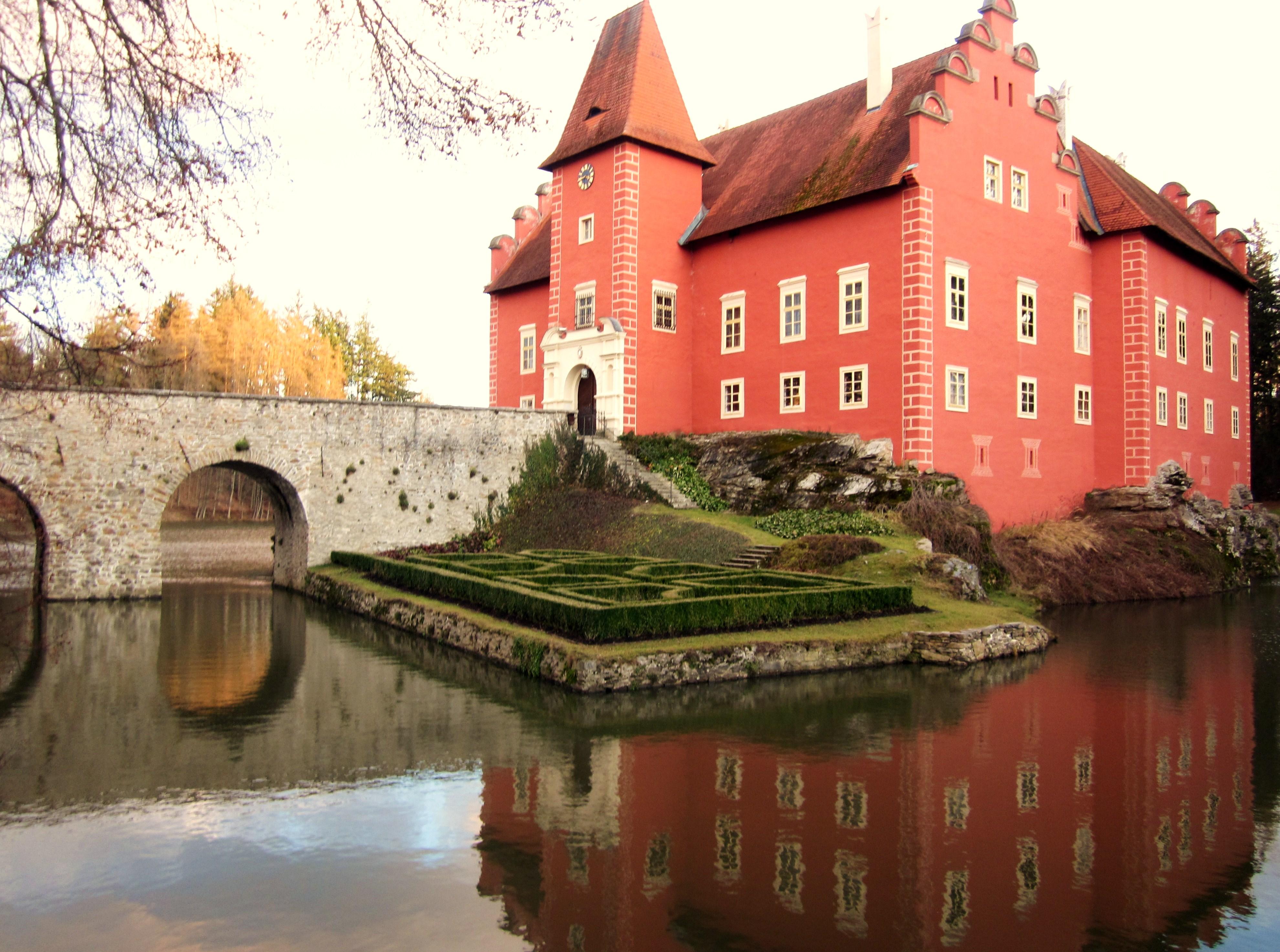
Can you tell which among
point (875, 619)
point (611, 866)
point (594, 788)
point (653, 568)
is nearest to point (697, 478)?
point (653, 568)

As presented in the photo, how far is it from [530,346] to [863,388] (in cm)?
1358

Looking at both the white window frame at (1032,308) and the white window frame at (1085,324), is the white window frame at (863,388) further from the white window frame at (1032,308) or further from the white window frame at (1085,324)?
the white window frame at (1085,324)

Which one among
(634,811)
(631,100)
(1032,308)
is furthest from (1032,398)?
(634,811)

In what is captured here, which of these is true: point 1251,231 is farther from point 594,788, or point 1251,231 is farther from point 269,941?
point 269,941

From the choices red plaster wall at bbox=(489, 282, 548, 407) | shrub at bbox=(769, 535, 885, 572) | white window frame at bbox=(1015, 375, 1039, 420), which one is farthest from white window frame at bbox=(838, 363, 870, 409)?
red plaster wall at bbox=(489, 282, 548, 407)

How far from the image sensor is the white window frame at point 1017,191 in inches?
979

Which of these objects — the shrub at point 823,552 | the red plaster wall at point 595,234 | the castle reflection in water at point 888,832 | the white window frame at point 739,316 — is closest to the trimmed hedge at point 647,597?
the shrub at point 823,552

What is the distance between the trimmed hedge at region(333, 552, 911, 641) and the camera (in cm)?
1241

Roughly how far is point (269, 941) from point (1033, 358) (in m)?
24.1

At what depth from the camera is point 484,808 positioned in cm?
741

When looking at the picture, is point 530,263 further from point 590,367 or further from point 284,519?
point 284,519

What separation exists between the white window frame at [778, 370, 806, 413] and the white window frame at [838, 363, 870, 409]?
1143 millimetres

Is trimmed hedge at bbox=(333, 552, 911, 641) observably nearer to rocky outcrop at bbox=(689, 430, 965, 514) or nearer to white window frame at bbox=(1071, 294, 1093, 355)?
rocky outcrop at bbox=(689, 430, 965, 514)

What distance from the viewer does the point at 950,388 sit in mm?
22891
